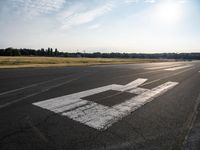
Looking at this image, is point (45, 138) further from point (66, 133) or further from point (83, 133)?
point (83, 133)

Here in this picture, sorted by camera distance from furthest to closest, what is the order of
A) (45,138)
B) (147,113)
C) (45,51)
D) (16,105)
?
(45,51)
(16,105)
(147,113)
(45,138)

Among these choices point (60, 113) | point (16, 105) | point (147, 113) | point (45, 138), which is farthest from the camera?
point (16, 105)

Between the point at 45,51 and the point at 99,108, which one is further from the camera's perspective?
the point at 45,51

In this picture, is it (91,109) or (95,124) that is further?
(91,109)

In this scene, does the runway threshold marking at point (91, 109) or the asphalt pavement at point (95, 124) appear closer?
the asphalt pavement at point (95, 124)

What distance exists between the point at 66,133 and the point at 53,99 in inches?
98.3

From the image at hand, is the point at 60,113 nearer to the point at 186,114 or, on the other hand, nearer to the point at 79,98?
the point at 79,98

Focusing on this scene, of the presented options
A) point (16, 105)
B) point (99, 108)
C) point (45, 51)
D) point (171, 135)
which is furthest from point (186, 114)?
point (45, 51)

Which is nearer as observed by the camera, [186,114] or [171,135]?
[171,135]

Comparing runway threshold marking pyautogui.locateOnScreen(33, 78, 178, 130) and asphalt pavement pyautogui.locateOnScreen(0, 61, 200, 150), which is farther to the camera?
runway threshold marking pyautogui.locateOnScreen(33, 78, 178, 130)

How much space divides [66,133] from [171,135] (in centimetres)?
182

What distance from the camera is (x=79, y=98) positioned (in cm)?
579

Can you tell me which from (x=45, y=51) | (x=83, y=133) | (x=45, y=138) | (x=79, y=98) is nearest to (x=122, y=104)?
(x=79, y=98)

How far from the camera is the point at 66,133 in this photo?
3.26 meters
